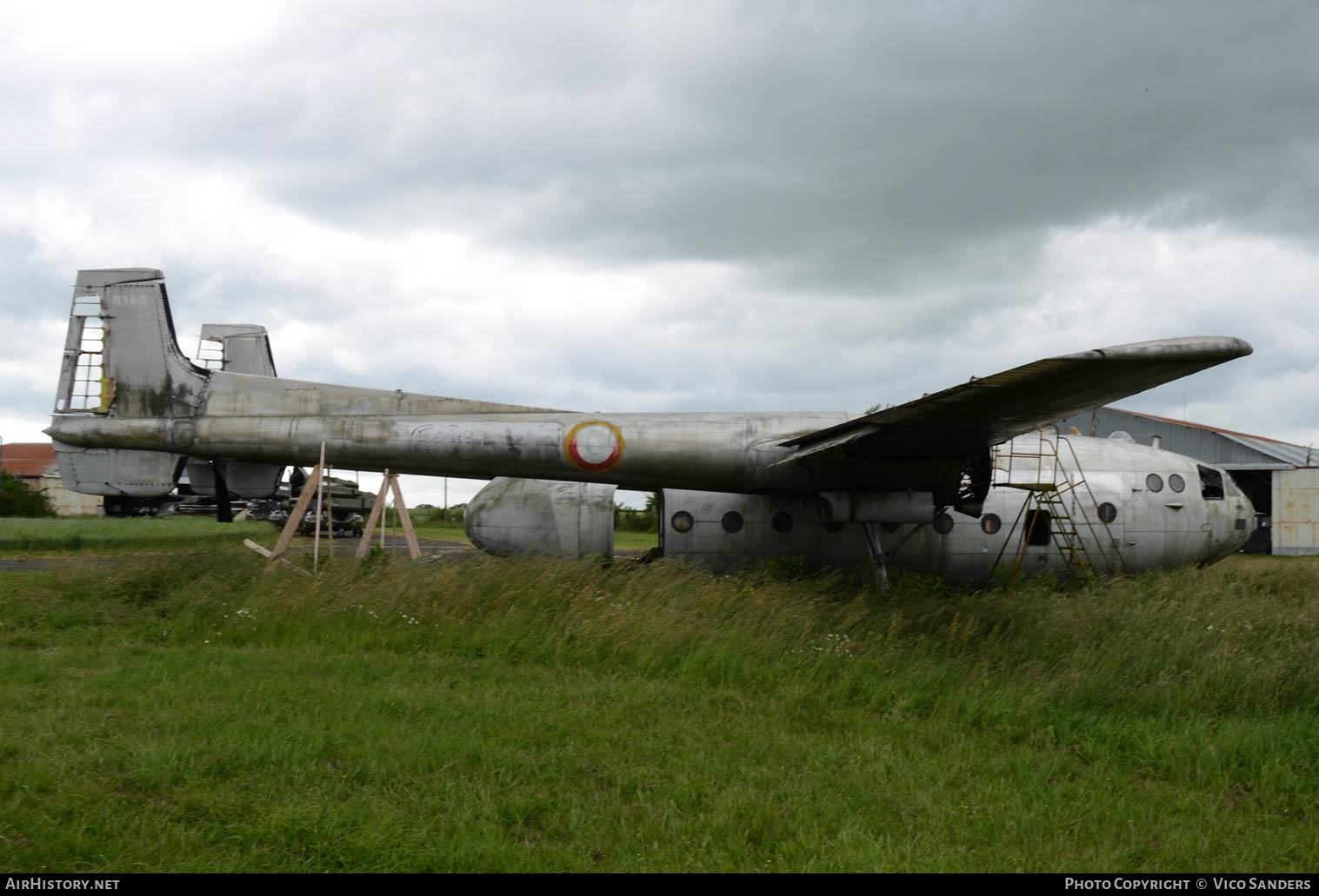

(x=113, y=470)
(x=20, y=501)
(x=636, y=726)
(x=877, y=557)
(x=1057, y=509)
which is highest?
(x=113, y=470)

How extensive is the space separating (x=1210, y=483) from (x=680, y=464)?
1002cm

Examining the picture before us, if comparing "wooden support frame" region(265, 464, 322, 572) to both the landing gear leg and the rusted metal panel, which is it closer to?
the landing gear leg

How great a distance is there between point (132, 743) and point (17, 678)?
9.47ft

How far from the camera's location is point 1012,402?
10.4m

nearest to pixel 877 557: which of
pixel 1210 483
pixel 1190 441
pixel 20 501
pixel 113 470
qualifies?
pixel 1210 483

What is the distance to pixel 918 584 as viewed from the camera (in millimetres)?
12891

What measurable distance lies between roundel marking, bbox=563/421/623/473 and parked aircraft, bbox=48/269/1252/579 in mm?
27

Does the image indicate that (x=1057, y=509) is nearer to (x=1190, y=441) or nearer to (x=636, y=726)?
(x=636, y=726)

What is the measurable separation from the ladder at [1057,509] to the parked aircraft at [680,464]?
0.12ft

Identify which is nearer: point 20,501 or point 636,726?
point 636,726

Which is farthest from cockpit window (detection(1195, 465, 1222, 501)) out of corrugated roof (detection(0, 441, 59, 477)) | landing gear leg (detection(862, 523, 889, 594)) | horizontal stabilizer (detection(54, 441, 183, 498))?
corrugated roof (detection(0, 441, 59, 477))

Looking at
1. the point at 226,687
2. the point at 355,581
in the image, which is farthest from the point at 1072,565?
the point at 226,687

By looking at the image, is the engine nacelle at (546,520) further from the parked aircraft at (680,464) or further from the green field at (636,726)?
the green field at (636,726)

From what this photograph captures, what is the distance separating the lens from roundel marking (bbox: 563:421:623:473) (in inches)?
522
